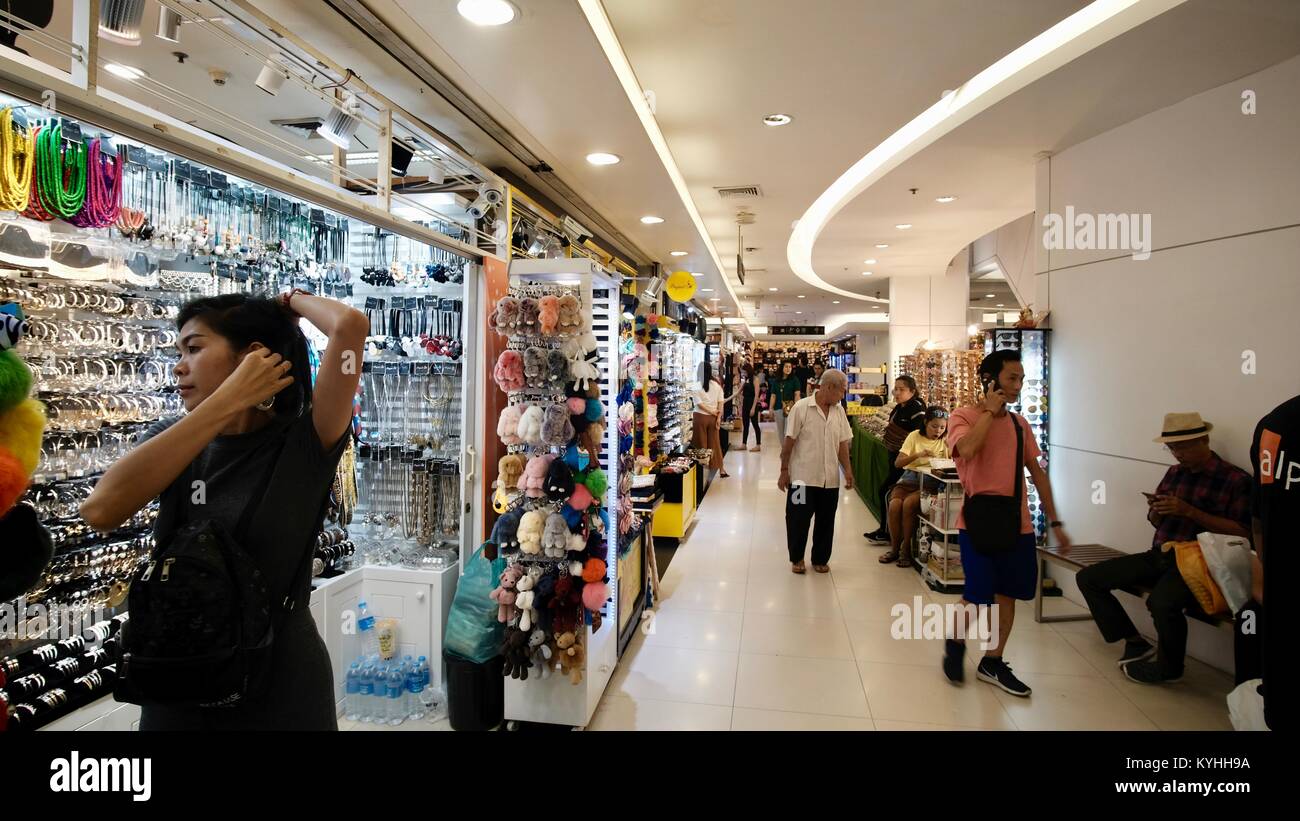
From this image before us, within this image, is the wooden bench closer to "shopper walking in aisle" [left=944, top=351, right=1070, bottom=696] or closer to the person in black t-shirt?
"shopper walking in aisle" [left=944, top=351, right=1070, bottom=696]

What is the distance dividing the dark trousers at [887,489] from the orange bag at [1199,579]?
2672 mm

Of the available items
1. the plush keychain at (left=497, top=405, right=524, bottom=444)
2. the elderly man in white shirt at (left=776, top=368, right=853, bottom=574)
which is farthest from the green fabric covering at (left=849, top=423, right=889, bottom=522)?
the plush keychain at (left=497, top=405, right=524, bottom=444)

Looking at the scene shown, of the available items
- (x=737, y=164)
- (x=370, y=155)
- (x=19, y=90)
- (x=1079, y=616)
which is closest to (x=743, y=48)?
(x=737, y=164)

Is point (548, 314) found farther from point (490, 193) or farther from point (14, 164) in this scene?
point (14, 164)

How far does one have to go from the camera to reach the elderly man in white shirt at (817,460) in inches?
203

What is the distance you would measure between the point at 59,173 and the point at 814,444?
469 centimetres

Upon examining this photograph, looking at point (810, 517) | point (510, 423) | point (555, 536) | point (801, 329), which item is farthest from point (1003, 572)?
point (801, 329)

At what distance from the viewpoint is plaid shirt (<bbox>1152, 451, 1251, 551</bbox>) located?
133 inches

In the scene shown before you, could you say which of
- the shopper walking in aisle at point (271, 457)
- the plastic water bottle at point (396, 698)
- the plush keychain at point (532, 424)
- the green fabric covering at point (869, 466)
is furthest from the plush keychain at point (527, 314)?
the green fabric covering at point (869, 466)

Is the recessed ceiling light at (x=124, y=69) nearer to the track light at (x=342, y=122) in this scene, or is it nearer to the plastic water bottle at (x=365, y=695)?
the track light at (x=342, y=122)

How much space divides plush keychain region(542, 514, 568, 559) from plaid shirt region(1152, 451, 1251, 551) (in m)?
3.51

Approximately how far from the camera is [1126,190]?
4215mm

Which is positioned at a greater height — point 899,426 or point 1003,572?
point 899,426

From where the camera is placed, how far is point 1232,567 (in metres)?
3.11
